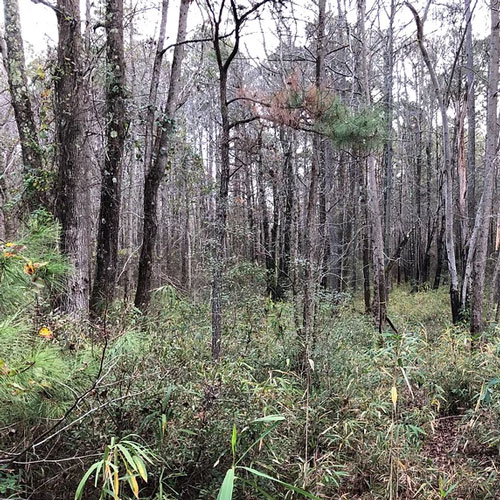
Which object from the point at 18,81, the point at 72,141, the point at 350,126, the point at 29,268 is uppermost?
the point at 18,81

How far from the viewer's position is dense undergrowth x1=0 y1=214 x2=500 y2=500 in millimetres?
1815

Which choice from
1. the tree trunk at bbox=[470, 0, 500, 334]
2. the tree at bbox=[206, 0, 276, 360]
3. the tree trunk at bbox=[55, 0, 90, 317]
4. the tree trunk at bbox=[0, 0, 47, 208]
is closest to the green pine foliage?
the tree at bbox=[206, 0, 276, 360]

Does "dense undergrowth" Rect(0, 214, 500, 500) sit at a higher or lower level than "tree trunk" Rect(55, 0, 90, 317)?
lower

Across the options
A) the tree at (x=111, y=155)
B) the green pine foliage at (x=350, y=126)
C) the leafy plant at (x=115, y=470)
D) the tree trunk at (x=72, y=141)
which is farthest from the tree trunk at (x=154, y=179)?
the leafy plant at (x=115, y=470)

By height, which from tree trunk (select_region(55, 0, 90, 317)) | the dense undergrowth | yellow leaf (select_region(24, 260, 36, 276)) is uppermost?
tree trunk (select_region(55, 0, 90, 317))

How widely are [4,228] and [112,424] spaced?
429 centimetres

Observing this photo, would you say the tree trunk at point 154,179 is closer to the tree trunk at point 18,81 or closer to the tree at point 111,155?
the tree at point 111,155

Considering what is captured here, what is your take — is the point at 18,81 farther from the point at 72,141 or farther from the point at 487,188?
the point at 487,188

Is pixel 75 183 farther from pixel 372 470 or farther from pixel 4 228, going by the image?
pixel 372 470

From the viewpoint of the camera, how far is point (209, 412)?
2.30m

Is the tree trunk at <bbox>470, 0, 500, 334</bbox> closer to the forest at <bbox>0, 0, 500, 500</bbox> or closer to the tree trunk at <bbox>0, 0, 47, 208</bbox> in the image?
the forest at <bbox>0, 0, 500, 500</bbox>

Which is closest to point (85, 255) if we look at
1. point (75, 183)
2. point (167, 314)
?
point (75, 183)

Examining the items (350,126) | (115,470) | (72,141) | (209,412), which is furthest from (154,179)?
(115,470)

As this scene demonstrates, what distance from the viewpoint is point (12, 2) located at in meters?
5.37
